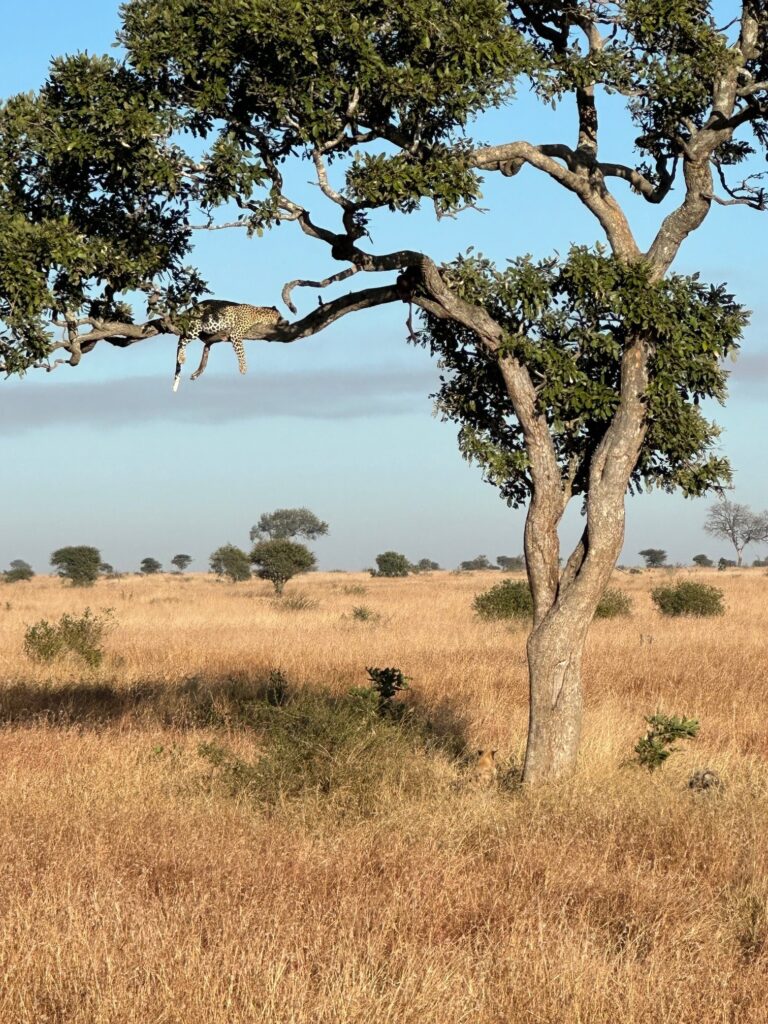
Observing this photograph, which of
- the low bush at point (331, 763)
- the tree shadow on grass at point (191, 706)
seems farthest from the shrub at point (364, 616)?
the low bush at point (331, 763)

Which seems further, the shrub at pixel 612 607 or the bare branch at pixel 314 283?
the shrub at pixel 612 607

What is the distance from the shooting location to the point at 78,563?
63.3 m

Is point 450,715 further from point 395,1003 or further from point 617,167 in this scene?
point 395,1003

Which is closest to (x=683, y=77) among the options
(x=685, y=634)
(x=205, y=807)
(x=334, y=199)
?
(x=334, y=199)

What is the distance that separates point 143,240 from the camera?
1072 centimetres

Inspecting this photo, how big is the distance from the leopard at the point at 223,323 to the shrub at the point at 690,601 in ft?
74.2

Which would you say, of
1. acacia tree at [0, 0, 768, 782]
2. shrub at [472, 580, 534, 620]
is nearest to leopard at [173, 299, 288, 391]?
acacia tree at [0, 0, 768, 782]

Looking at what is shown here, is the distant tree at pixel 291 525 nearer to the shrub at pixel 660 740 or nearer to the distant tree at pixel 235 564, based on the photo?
the distant tree at pixel 235 564

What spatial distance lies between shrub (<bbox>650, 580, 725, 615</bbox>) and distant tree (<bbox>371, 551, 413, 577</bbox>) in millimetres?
43111

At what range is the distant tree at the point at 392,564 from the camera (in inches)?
2943

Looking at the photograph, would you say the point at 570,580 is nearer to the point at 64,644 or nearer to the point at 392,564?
the point at 64,644

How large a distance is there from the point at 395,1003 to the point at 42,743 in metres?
7.19

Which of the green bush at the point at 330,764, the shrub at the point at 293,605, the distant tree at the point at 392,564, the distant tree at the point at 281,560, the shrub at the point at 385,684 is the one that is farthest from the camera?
the distant tree at the point at 392,564

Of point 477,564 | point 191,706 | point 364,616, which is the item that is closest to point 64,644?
point 191,706
